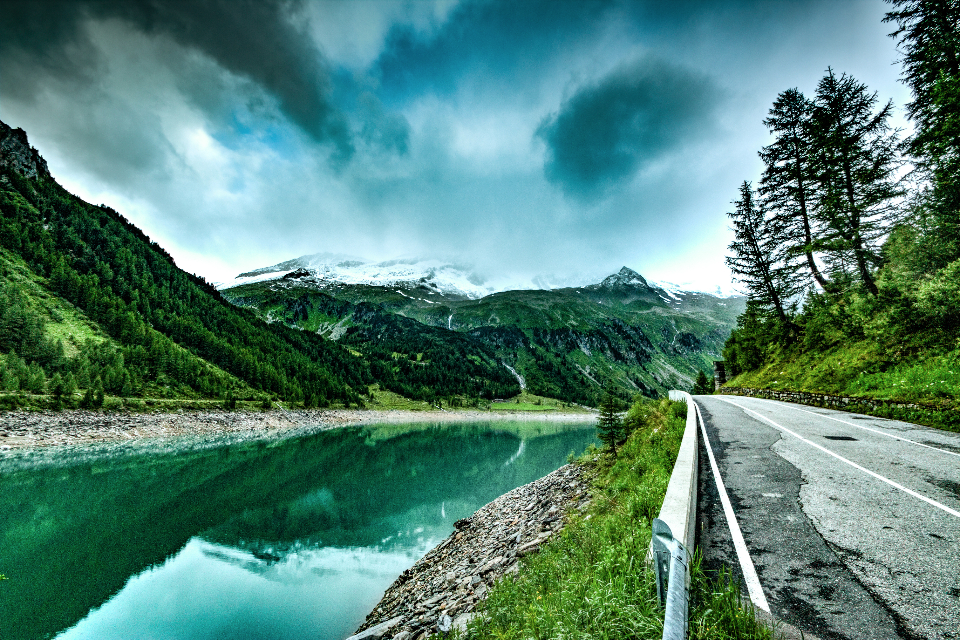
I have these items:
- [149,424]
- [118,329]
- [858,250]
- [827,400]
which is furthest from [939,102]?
[118,329]

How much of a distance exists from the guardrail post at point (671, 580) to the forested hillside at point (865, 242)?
20307 mm

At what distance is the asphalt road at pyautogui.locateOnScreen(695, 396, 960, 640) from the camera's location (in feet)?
12.9

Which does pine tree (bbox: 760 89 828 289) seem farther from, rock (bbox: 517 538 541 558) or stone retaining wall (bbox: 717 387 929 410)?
rock (bbox: 517 538 541 558)

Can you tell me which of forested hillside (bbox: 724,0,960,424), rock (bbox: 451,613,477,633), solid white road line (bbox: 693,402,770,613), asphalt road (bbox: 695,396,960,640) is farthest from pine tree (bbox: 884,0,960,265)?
rock (bbox: 451,613,477,633)

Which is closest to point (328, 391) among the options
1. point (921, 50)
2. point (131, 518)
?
point (131, 518)

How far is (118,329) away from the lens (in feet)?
333

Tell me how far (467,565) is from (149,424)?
7539 cm

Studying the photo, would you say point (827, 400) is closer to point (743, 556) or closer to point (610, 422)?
point (610, 422)

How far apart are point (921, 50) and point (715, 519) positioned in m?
28.5

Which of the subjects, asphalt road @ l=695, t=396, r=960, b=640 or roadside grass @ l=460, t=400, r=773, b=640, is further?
asphalt road @ l=695, t=396, r=960, b=640

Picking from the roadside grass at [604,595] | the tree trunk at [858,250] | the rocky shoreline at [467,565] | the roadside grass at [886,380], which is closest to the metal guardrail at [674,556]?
the roadside grass at [604,595]

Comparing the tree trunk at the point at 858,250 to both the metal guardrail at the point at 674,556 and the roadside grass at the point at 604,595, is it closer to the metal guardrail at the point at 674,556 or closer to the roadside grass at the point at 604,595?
the roadside grass at the point at 604,595

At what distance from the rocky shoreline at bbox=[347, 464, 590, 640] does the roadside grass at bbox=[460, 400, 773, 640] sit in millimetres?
1570

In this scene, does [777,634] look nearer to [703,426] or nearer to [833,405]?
[703,426]
